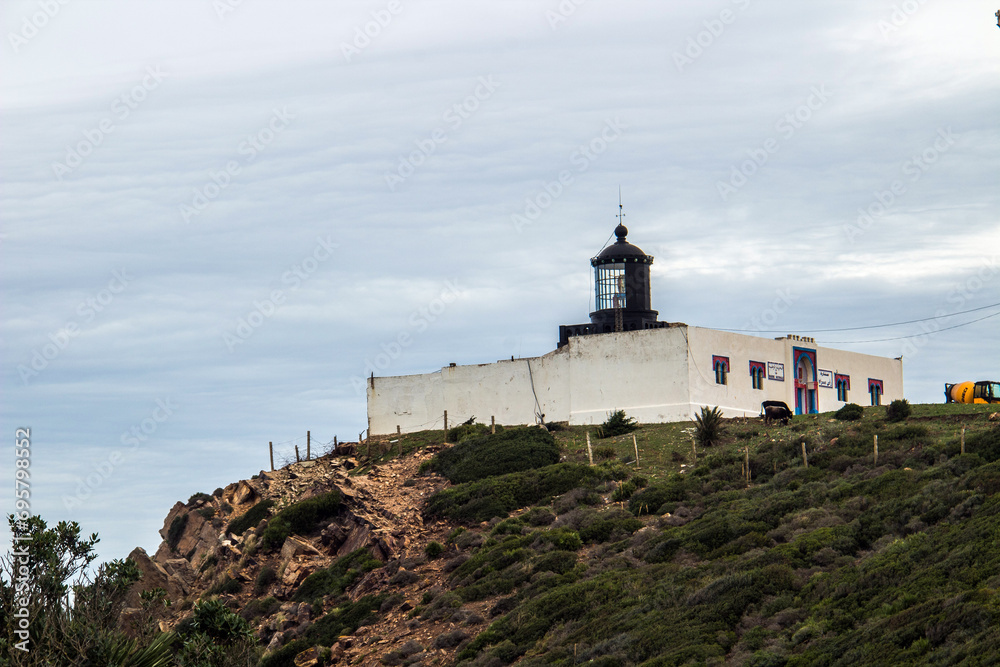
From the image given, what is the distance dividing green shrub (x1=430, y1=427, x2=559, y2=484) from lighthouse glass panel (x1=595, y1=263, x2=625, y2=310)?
907 centimetres

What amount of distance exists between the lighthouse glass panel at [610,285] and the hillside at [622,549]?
8.28 m

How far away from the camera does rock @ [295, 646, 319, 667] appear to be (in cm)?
3391

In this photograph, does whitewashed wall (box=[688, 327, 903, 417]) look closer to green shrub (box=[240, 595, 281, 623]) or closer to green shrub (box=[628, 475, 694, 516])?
green shrub (box=[628, 475, 694, 516])

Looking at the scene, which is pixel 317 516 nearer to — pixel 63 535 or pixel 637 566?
pixel 637 566

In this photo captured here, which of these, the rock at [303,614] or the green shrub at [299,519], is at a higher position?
the green shrub at [299,519]

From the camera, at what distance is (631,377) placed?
49594 millimetres

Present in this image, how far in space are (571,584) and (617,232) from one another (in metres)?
26.7

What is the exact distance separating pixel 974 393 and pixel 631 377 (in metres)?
15.7

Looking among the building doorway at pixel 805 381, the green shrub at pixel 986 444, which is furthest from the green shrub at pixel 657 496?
the building doorway at pixel 805 381

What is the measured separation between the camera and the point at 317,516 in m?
44.3

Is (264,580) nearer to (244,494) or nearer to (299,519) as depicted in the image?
(299,519)

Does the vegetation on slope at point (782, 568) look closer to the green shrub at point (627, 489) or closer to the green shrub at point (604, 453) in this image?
the green shrub at point (627, 489)

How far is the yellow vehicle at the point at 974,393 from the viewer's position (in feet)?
165

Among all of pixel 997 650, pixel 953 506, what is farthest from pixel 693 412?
pixel 997 650
